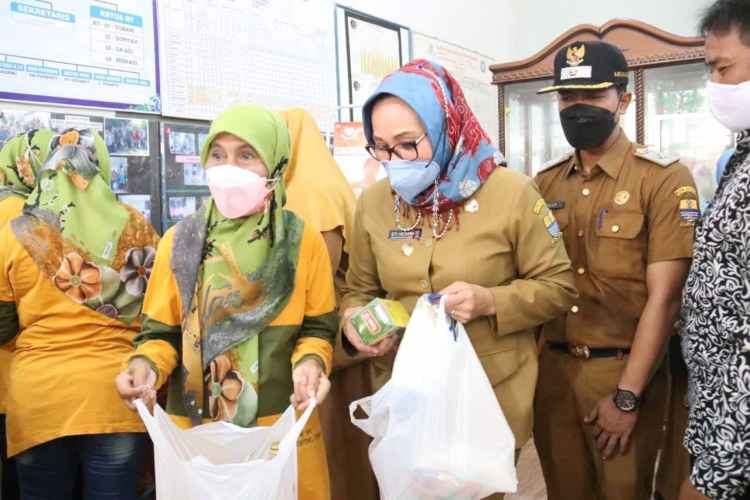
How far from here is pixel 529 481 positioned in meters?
3.16

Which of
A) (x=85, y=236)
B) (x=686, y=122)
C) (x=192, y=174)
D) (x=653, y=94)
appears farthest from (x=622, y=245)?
(x=686, y=122)

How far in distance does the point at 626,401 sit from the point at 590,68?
0.91 m

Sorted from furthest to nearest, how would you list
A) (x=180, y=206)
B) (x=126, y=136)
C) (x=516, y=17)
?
(x=516, y=17), (x=180, y=206), (x=126, y=136)

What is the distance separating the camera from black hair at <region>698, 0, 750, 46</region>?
1.32 m

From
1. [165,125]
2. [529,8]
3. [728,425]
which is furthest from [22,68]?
[529,8]

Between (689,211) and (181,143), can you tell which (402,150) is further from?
(181,143)

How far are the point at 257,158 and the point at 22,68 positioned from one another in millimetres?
1323

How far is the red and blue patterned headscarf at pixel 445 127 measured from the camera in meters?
1.49

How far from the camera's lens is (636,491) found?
1858mm

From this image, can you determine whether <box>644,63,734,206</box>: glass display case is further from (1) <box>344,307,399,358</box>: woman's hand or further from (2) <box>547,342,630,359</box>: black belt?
(1) <box>344,307,399,358</box>: woman's hand

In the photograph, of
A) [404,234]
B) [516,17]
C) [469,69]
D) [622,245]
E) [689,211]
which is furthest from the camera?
[516,17]

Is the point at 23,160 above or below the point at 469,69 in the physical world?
below

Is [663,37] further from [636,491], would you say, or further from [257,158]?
[257,158]

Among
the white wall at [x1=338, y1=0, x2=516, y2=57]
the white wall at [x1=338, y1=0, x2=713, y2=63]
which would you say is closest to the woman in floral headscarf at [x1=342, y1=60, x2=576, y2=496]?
the white wall at [x1=338, y1=0, x2=516, y2=57]
